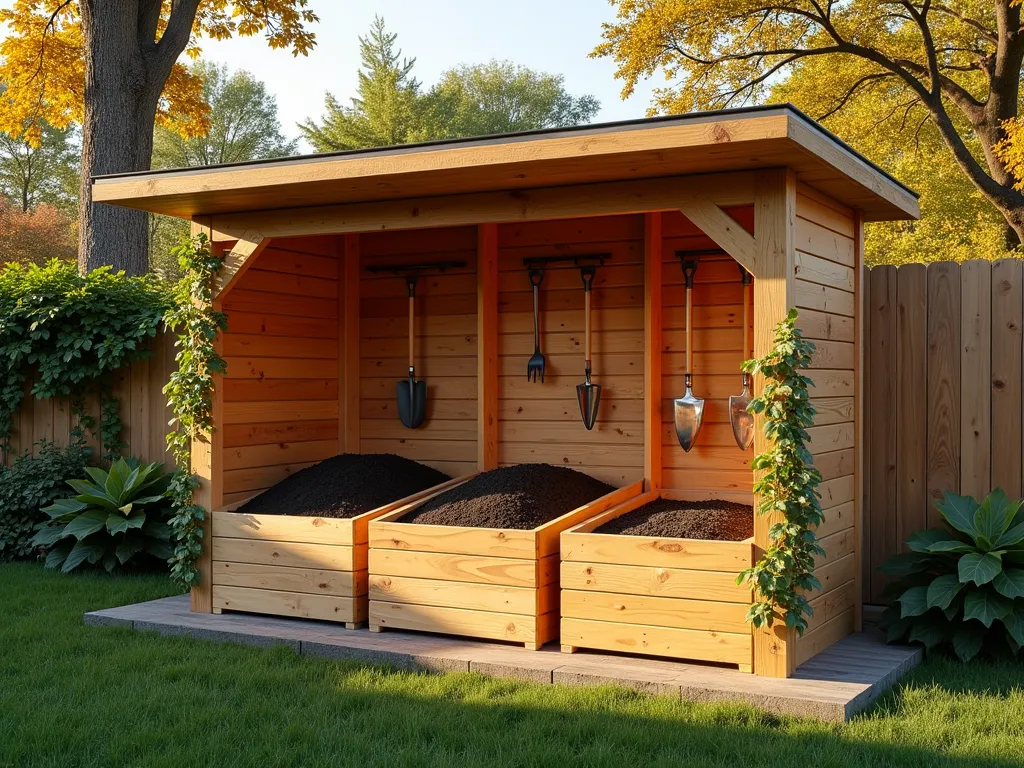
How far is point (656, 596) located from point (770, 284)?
4.46 feet

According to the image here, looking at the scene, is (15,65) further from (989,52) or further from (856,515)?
(989,52)

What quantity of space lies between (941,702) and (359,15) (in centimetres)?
2782

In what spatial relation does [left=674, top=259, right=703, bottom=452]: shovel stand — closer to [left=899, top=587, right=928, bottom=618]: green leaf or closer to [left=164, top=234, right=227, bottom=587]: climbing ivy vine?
[left=899, top=587, right=928, bottom=618]: green leaf

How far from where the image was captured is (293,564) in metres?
5.21

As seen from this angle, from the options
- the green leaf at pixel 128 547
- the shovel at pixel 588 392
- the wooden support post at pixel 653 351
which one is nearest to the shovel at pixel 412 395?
the shovel at pixel 588 392

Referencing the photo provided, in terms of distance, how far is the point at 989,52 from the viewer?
15789 millimetres

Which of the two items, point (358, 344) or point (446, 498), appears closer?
point (446, 498)

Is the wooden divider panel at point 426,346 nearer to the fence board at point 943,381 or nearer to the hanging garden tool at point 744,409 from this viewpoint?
the hanging garden tool at point 744,409

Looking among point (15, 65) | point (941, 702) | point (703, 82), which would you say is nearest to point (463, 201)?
point (941, 702)

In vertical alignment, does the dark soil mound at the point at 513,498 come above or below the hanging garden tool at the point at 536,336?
below

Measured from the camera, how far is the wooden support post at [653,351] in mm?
5398

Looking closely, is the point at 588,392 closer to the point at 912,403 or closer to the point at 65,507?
the point at 912,403

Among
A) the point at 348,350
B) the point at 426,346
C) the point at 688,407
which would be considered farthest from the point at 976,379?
the point at 348,350

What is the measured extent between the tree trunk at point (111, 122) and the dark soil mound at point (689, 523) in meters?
6.51
